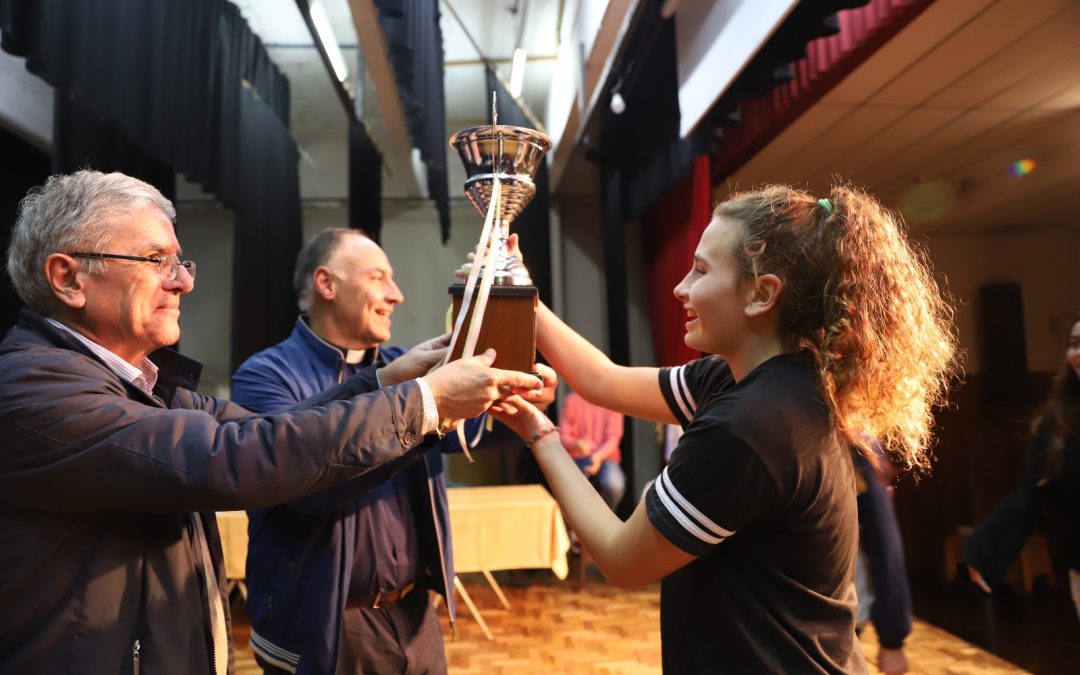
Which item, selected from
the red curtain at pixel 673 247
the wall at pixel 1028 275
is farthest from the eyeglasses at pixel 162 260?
the wall at pixel 1028 275

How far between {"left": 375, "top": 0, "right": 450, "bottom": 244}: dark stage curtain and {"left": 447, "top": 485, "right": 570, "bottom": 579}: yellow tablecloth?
7.34ft

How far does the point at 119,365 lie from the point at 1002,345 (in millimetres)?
4820

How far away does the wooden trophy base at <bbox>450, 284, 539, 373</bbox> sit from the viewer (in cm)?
140

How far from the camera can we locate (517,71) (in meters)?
5.52

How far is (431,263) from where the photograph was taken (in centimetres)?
812

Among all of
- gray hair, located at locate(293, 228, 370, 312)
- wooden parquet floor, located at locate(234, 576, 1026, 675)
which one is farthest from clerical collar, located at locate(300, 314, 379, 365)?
wooden parquet floor, located at locate(234, 576, 1026, 675)

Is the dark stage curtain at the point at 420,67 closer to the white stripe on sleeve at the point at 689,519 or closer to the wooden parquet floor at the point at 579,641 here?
the white stripe on sleeve at the point at 689,519

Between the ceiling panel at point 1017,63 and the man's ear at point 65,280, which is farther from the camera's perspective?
the ceiling panel at point 1017,63

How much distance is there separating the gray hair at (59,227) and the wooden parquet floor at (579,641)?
2.93 meters

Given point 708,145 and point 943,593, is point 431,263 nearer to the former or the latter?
point 708,145

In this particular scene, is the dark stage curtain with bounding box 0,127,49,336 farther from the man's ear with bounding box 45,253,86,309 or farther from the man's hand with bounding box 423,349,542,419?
the man's hand with bounding box 423,349,542,419

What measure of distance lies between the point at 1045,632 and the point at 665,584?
4.02m

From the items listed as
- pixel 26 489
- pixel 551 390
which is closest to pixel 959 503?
pixel 551 390

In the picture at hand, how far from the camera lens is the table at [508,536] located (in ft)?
13.9
